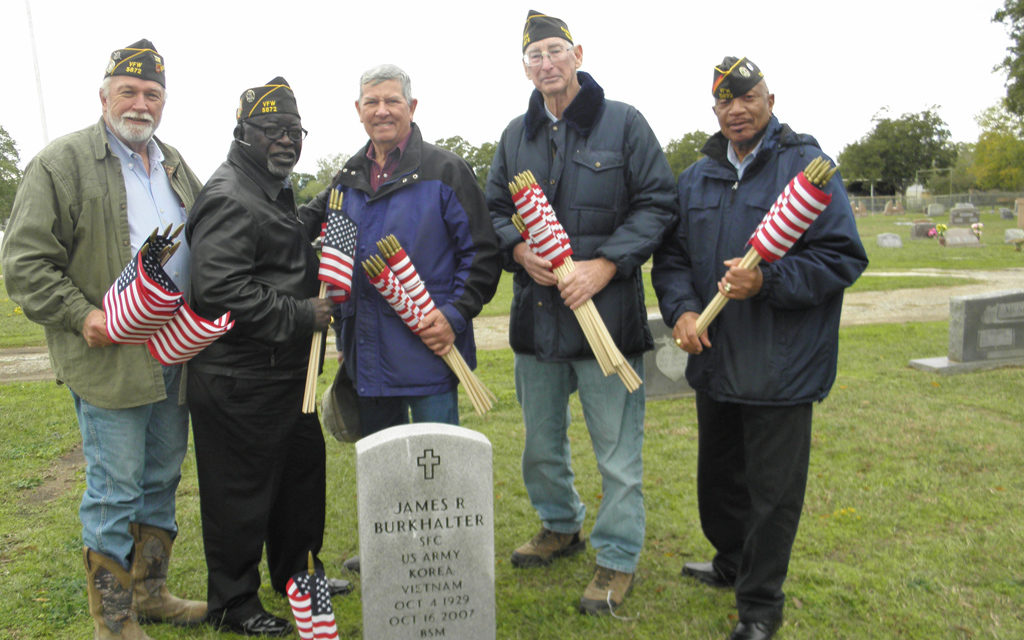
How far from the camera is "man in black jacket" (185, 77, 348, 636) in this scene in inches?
137

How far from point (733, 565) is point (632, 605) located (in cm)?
58

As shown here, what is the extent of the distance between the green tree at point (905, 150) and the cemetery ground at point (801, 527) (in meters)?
76.6

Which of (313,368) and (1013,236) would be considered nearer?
(313,368)

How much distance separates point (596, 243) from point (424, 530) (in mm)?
1561

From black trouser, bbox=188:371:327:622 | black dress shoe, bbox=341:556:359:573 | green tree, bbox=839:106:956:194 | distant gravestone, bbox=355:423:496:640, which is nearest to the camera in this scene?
distant gravestone, bbox=355:423:496:640

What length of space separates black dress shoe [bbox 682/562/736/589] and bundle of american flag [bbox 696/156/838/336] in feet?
5.81

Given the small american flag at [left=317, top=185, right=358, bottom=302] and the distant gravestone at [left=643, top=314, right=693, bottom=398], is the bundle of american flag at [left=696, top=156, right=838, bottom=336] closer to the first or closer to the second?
the small american flag at [left=317, top=185, right=358, bottom=302]

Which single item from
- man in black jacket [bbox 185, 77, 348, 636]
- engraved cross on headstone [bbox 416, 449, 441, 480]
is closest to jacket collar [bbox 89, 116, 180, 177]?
man in black jacket [bbox 185, 77, 348, 636]

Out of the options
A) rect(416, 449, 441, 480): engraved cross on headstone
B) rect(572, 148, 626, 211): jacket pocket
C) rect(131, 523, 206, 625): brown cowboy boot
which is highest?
rect(572, 148, 626, 211): jacket pocket

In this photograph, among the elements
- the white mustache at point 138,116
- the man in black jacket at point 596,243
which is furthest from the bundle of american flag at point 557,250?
the white mustache at point 138,116

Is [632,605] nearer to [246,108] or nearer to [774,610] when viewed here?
[774,610]

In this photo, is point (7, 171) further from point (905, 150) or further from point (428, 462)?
point (905, 150)

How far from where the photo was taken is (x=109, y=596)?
3562 millimetres

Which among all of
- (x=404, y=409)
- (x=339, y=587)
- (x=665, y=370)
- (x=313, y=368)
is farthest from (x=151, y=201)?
(x=665, y=370)
